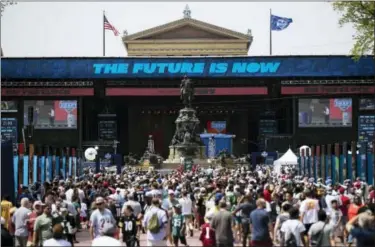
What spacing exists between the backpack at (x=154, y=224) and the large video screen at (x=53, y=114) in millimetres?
55593

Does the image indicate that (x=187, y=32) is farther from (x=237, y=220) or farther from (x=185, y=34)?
(x=237, y=220)

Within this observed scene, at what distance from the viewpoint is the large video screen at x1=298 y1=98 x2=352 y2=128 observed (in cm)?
7106

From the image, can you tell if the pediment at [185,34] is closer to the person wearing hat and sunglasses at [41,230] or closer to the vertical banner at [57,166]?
the vertical banner at [57,166]

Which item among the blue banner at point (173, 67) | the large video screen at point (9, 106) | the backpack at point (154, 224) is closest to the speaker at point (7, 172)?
the backpack at point (154, 224)

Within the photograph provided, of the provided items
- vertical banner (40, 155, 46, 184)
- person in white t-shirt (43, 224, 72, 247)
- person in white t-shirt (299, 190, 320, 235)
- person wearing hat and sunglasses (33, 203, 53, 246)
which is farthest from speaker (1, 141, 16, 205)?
person in white t-shirt (43, 224, 72, 247)

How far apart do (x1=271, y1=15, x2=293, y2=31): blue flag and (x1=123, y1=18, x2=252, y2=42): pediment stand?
18.8 metres

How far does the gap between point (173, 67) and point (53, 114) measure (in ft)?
35.7

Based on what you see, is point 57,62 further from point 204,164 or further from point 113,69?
point 204,164

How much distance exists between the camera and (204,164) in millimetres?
57312

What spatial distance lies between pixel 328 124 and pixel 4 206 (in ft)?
177

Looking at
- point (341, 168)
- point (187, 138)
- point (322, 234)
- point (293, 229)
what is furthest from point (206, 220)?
point (187, 138)

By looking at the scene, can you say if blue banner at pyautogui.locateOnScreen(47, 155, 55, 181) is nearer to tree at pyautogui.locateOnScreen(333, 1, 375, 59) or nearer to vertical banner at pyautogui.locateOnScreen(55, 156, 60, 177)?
vertical banner at pyautogui.locateOnScreen(55, 156, 60, 177)

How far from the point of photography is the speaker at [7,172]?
2362cm

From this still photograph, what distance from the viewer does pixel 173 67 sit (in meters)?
73.1
